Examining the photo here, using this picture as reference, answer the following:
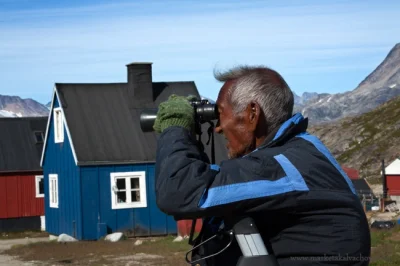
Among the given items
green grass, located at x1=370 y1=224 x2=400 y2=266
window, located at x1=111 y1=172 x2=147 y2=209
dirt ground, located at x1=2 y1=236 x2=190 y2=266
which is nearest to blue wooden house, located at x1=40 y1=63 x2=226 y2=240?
window, located at x1=111 y1=172 x2=147 y2=209

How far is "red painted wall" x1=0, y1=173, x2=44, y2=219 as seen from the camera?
3541 cm

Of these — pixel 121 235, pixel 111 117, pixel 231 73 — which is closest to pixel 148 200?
pixel 121 235

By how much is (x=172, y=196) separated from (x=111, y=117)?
24413 mm

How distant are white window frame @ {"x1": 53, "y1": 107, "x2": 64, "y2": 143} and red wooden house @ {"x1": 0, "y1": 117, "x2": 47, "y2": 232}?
764 cm

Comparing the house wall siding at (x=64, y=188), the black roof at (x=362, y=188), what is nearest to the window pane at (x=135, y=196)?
the house wall siding at (x=64, y=188)

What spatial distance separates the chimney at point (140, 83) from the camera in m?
27.9

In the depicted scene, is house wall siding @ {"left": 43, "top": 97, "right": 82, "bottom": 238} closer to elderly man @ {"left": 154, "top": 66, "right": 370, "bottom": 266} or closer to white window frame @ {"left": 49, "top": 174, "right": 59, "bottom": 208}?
white window frame @ {"left": 49, "top": 174, "right": 59, "bottom": 208}

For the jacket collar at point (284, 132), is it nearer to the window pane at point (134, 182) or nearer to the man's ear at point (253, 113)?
the man's ear at point (253, 113)

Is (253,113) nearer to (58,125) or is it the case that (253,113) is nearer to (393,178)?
(58,125)

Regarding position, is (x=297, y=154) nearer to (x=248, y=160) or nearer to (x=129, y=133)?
(x=248, y=160)

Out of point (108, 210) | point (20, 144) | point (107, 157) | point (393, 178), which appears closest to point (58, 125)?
point (107, 157)

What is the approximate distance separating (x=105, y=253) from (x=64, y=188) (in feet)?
22.7

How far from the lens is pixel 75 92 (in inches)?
1096

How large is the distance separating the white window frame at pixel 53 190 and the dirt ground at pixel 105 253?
3.97 m
